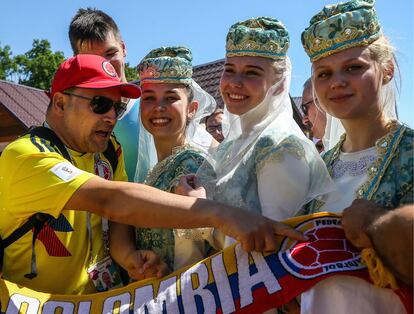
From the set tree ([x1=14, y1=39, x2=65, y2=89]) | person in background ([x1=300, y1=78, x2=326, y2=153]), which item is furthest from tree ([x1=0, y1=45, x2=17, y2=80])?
person in background ([x1=300, y1=78, x2=326, y2=153])

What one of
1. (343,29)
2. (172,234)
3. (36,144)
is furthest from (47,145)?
(343,29)

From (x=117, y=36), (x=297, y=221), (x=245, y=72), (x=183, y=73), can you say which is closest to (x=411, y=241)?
(x=297, y=221)

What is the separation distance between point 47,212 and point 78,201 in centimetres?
16

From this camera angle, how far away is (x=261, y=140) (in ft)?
8.49

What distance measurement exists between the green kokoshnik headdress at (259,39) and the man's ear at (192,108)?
0.60 metres

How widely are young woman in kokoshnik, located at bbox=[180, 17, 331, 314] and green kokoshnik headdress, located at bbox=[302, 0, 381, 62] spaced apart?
1.21 feet

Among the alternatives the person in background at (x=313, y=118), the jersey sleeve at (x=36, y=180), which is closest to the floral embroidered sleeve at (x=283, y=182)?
the jersey sleeve at (x=36, y=180)

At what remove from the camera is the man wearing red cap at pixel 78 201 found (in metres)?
2.16

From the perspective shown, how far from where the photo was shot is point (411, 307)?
185cm

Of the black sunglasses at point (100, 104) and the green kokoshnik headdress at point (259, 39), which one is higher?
the green kokoshnik headdress at point (259, 39)

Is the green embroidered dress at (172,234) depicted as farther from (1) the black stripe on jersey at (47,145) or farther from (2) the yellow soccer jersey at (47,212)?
(1) the black stripe on jersey at (47,145)

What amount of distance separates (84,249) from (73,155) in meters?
0.48

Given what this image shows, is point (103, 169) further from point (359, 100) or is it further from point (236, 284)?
point (359, 100)

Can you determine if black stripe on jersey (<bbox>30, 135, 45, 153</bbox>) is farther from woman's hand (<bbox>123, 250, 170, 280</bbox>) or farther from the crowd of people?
woman's hand (<bbox>123, 250, 170, 280</bbox>)
